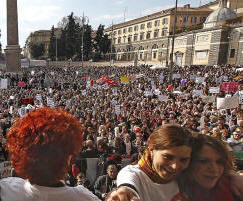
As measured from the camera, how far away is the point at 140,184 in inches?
52.7

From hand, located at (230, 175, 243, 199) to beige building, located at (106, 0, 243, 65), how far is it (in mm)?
41752

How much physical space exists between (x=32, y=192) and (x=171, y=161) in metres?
0.73

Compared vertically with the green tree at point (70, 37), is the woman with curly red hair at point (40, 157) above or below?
below

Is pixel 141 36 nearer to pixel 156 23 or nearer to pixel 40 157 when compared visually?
pixel 156 23

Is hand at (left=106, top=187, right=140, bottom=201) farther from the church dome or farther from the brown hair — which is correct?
the church dome

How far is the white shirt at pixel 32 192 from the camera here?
4.07ft

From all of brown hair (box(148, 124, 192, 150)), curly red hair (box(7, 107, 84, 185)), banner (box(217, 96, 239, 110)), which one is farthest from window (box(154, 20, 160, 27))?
curly red hair (box(7, 107, 84, 185))

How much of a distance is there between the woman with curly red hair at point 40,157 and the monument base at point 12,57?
30723mm

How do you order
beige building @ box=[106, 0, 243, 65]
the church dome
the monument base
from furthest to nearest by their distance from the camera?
the church dome → beige building @ box=[106, 0, 243, 65] → the monument base

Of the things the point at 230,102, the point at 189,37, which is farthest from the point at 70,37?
the point at 230,102

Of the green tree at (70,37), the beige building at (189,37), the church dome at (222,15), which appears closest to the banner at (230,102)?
the beige building at (189,37)

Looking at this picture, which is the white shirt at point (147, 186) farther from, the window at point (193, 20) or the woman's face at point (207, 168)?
the window at point (193, 20)

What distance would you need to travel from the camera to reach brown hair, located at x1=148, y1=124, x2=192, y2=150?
1346 mm

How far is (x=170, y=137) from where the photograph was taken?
1348mm
